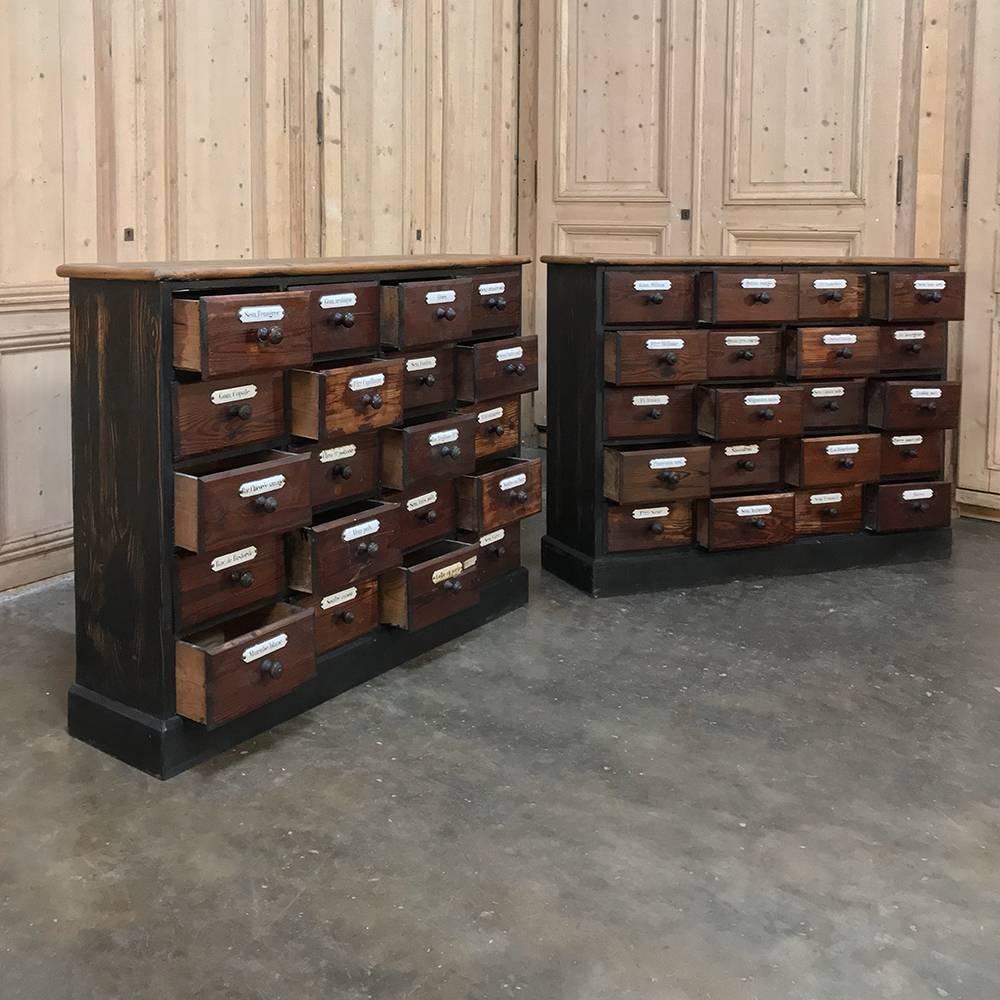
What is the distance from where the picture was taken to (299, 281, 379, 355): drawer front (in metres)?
2.91

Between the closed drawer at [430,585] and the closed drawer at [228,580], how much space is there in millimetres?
399

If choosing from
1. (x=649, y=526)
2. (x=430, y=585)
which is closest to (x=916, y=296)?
(x=649, y=526)

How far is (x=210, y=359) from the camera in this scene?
258 centimetres

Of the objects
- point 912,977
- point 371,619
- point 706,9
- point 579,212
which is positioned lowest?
point 912,977

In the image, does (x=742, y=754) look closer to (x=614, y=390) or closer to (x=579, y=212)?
(x=614, y=390)

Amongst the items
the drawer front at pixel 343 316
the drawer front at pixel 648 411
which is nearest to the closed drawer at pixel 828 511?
the drawer front at pixel 648 411

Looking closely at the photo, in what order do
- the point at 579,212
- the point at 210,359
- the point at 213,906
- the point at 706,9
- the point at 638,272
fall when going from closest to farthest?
the point at 213,906 → the point at 210,359 → the point at 638,272 → the point at 706,9 → the point at 579,212

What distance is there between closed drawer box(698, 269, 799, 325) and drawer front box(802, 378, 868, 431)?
0.27 metres

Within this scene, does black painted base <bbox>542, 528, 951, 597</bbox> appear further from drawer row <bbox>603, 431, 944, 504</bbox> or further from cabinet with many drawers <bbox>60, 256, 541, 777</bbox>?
cabinet with many drawers <bbox>60, 256, 541, 777</bbox>

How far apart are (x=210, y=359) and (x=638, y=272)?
166 cm

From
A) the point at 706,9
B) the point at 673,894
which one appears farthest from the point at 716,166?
the point at 673,894

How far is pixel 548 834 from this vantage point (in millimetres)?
2428

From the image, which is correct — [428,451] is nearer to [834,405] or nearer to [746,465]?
[746,465]

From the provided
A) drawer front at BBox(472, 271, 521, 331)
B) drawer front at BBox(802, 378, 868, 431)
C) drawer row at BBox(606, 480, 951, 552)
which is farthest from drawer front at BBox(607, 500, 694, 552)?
drawer front at BBox(472, 271, 521, 331)
